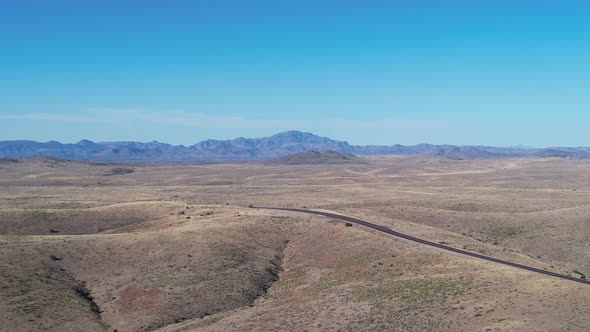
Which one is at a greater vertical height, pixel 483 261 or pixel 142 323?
pixel 483 261

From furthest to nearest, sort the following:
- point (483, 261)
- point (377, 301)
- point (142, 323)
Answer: point (483, 261)
point (142, 323)
point (377, 301)

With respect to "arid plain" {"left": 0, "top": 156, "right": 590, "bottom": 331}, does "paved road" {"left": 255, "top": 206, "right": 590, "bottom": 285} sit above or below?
above

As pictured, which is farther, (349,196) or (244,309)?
(349,196)

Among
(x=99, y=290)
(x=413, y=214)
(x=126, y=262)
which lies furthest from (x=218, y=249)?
(x=413, y=214)

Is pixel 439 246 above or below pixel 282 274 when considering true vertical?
above

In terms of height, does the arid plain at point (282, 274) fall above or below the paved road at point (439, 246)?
below

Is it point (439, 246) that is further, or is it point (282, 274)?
point (439, 246)

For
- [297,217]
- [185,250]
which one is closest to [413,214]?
[297,217]

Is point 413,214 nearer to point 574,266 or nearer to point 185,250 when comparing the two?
point 574,266

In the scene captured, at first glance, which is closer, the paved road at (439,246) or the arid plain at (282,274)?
the arid plain at (282,274)

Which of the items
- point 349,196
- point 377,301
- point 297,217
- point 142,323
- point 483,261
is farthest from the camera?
point 349,196

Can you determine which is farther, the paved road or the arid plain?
the paved road
